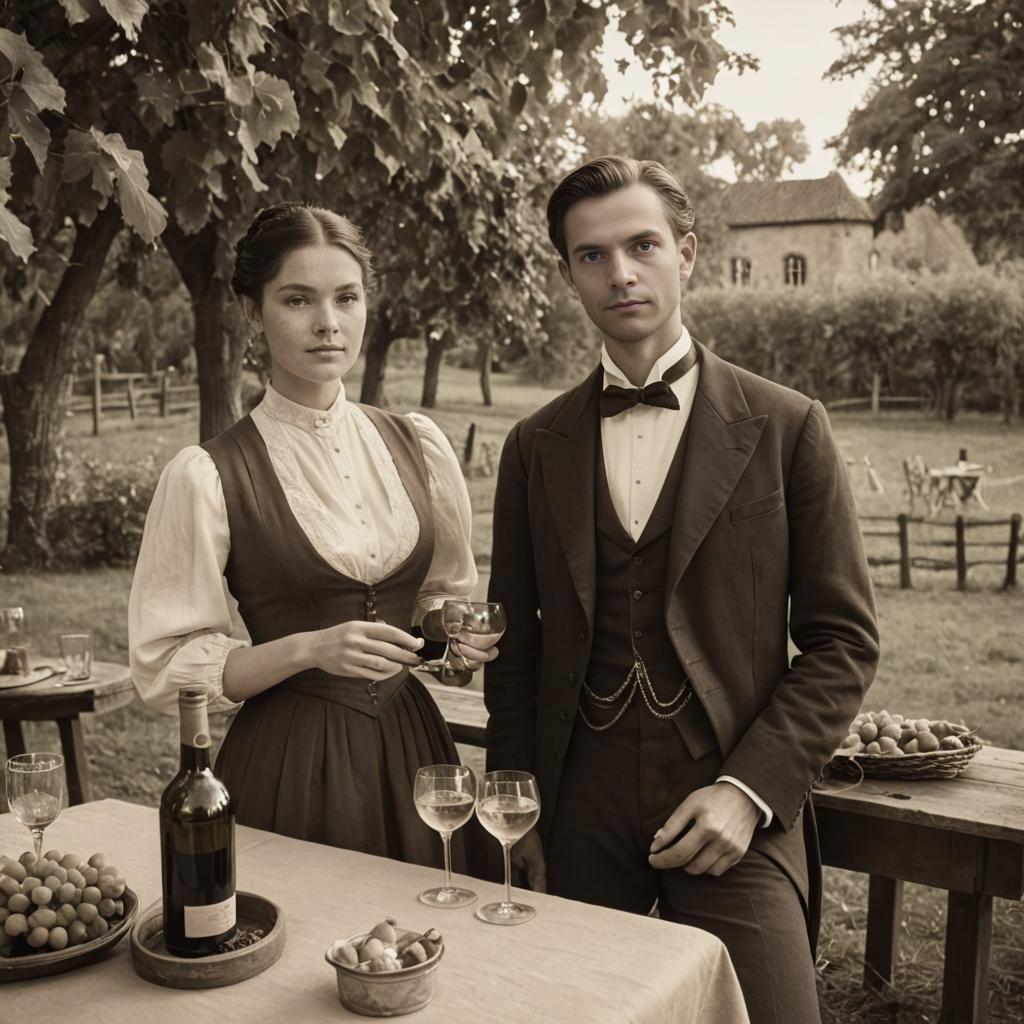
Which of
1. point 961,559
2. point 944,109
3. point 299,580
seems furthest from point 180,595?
point 961,559

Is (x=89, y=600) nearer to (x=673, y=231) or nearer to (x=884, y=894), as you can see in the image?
(x=884, y=894)

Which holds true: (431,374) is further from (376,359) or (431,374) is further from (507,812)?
(507,812)

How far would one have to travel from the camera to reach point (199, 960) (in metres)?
1.69

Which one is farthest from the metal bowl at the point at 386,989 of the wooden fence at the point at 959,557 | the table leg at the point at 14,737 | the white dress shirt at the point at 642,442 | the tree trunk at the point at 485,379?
the tree trunk at the point at 485,379

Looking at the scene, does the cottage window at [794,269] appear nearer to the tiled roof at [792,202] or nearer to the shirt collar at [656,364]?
the tiled roof at [792,202]

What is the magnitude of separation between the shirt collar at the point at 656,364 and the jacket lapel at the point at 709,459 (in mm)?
93

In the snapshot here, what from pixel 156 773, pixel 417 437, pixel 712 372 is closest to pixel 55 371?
pixel 156 773

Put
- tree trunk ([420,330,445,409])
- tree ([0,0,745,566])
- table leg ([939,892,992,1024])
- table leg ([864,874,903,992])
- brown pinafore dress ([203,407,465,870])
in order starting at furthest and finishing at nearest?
tree trunk ([420,330,445,409])
table leg ([864,874,903,992])
tree ([0,0,745,566])
table leg ([939,892,992,1024])
brown pinafore dress ([203,407,465,870])

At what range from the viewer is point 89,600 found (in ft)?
33.6

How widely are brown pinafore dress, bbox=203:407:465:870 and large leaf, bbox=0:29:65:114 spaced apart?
48.0 inches

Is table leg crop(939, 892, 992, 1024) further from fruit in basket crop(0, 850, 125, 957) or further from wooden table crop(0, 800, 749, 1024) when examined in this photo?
fruit in basket crop(0, 850, 125, 957)

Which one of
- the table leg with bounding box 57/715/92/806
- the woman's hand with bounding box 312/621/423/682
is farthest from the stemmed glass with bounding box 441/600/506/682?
the table leg with bounding box 57/715/92/806

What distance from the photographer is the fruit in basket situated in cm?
176

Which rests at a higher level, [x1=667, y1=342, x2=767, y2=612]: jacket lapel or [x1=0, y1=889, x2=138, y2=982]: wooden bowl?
[x1=667, y1=342, x2=767, y2=612]: jacket lapel
